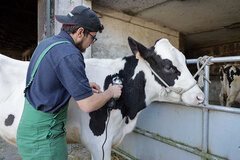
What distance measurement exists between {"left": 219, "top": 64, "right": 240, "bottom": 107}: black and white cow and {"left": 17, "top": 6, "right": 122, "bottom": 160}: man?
6030 millimetres

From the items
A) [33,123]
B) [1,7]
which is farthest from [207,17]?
[1,7]

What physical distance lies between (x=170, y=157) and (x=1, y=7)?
330 inches

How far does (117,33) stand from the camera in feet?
14.2

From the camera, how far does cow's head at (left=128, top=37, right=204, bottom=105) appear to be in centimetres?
178

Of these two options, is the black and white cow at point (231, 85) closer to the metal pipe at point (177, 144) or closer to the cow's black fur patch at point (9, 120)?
the metal pipe at point (177, 144)

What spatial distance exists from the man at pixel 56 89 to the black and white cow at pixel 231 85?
6.03 meters

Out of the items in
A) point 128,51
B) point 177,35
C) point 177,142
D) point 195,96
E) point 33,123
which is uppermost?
point 177,35

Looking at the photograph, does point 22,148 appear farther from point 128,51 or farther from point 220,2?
point 220,2

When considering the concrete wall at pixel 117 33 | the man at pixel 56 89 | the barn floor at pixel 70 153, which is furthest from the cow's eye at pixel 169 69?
the concrete wall at pixel 117 33

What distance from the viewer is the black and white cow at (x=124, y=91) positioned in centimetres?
179

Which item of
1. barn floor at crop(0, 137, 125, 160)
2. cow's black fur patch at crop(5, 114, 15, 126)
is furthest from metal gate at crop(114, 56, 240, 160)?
cow's black fur patch at crop(5, 114, 15, 126)

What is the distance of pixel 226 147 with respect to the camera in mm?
1811

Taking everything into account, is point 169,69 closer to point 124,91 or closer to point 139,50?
point 139,50

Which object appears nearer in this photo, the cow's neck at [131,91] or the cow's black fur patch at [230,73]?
the cow's neck at [131,91]
